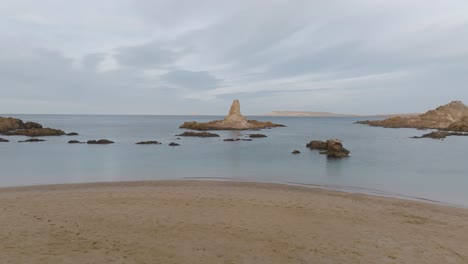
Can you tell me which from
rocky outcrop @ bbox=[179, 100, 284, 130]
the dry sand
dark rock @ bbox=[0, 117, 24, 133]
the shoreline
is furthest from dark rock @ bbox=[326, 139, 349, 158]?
dark rock @ bbox=[0, 117, 24, 133]

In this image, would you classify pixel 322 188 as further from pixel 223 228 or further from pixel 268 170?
pixel 223 228

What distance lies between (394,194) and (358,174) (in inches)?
261

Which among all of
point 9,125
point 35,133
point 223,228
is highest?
point 9,125

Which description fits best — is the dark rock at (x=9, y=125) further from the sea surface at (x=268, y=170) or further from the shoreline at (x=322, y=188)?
the shoreline at (x=322, y=188)

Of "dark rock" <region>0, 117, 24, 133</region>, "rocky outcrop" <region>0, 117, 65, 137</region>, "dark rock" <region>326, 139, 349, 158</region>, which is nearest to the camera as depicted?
"dark rock" <region>326, 139, 349, 158</region>

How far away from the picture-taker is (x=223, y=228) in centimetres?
1018

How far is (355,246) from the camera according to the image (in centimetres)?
888

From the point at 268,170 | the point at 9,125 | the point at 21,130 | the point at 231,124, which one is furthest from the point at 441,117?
the point at 9,125

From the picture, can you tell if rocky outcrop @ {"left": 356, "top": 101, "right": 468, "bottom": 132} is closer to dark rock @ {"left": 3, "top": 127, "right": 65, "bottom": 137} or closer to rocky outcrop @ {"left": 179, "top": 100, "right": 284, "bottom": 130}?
rocky outcrop @ {"left": 179, "top": 100, "right": 284, "bottom": 130}

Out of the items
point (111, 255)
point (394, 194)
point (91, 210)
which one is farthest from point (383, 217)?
point (91, 210)

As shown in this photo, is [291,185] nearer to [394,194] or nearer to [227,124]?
[394,194]

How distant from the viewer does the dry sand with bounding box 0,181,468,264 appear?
8.09 m

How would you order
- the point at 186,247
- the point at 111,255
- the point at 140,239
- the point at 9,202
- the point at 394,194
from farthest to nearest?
the point at 394,194
the point at 9,202
the point at 140,239
the point at 186,247
the point at 111,255

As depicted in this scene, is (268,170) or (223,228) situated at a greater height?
(223,228)
